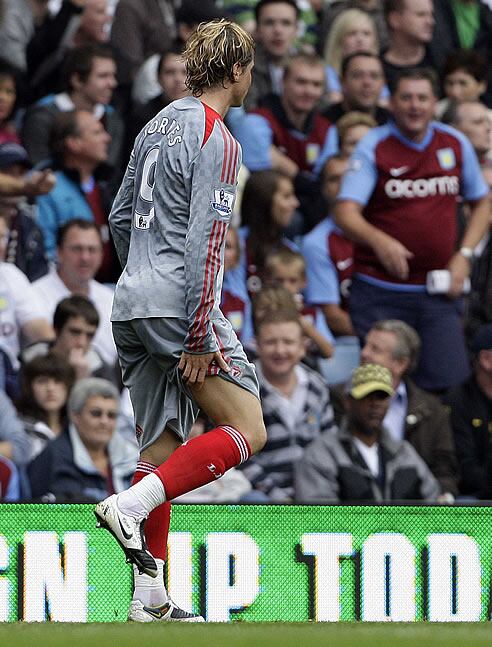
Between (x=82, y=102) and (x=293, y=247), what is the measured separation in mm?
1746

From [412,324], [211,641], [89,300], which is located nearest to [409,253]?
[412,324]

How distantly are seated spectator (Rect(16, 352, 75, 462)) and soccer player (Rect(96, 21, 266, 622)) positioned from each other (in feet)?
10.8

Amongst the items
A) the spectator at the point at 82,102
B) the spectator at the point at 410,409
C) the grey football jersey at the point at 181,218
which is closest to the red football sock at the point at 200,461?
the grey football jersey at the point at 181,218

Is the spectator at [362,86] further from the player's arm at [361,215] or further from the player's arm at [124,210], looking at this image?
the player's arm at [124,210]

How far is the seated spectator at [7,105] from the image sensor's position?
34.3 feet

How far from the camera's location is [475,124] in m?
11.5

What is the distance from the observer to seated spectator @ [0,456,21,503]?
312 inches

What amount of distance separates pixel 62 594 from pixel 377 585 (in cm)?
121

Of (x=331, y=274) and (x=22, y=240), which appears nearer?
(x=22, y=240)

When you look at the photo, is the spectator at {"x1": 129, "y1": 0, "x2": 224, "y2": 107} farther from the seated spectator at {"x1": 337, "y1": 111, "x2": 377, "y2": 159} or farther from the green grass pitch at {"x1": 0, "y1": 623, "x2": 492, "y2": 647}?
the green grass pitch at {"x1": 0, "y1": 623, "x2": 492, "y2": 647}

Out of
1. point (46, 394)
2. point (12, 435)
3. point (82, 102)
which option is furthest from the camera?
point (82, 102)

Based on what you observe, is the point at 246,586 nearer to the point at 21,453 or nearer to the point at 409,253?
the point at 21,453

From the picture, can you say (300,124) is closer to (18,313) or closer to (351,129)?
(351,129)

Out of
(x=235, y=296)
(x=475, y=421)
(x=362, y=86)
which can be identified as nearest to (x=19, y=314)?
(x=235, y=296)
